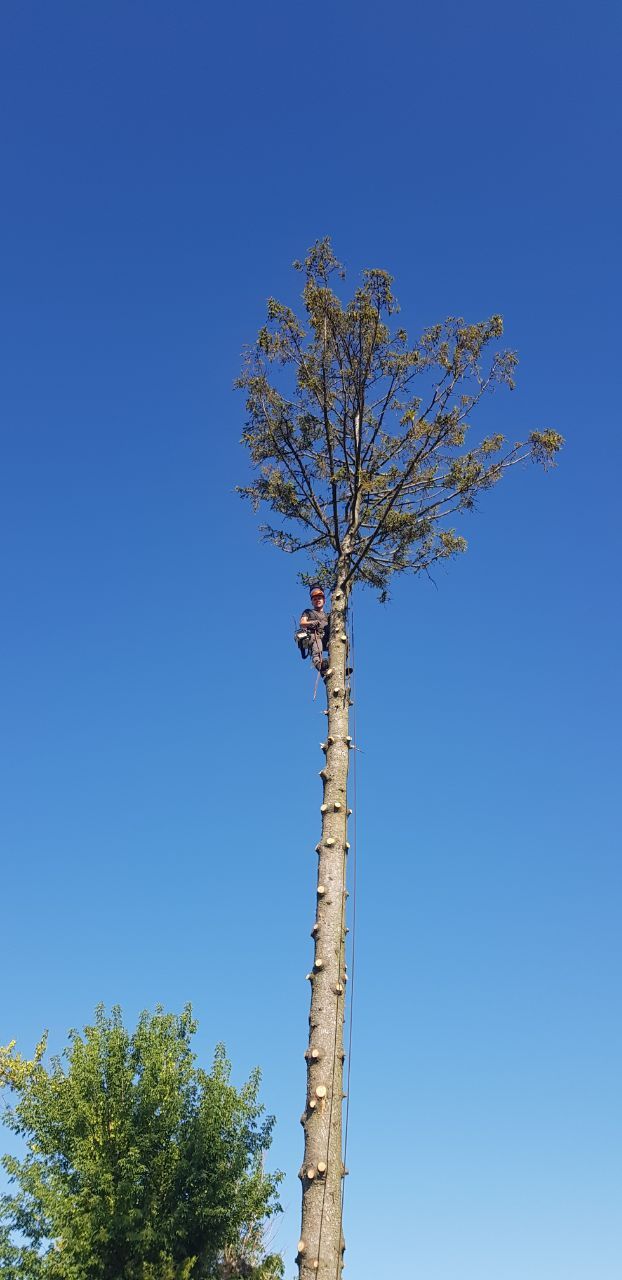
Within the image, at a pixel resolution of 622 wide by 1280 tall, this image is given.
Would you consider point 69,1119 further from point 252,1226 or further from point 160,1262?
point 252,1226

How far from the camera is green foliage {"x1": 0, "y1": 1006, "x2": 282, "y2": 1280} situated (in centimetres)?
1044

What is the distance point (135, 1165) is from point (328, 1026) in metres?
4.70

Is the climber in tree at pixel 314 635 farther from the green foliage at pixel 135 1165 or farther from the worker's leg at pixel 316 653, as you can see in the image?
the green foliage at pixel 135 1165

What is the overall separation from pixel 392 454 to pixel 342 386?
1036 mm

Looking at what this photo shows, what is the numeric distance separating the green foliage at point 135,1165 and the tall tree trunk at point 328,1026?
14.8ft

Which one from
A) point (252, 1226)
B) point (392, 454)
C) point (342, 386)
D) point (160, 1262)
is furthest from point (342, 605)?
point (252, 1226)

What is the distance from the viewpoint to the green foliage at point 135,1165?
10.4 meters

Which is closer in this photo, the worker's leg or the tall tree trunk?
the tall tree trunk

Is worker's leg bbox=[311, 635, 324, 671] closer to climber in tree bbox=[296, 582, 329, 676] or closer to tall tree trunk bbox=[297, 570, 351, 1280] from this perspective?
climber in tree bbox=[296, 582, 329, 676]

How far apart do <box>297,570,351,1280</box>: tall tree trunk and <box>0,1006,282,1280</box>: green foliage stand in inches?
178

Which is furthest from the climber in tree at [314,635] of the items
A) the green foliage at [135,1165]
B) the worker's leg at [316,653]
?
the green foliage at [135,1165]

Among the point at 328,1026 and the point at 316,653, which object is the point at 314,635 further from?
the point at 328,1026

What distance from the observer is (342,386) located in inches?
448

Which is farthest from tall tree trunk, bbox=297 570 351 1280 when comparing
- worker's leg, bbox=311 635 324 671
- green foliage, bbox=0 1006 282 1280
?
green foliage, bbox=0 1006 282 1280
